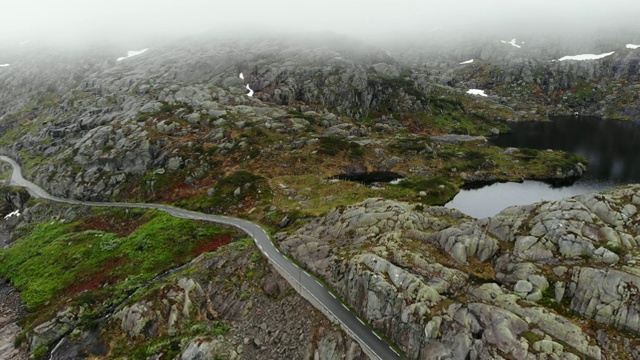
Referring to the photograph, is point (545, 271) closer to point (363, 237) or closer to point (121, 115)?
point (363, 237)

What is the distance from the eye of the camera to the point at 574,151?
13125 cm

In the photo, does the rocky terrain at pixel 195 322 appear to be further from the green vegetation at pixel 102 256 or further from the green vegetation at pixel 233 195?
the green vegetation at pixel 233 195

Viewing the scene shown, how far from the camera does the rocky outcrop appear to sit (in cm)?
3014

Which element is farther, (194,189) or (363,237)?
(194,189)

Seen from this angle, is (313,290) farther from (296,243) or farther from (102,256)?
(102,256)

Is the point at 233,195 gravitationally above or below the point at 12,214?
above

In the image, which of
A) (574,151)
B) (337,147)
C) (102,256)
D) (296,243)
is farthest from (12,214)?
(574,151)

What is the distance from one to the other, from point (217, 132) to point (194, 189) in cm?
3123

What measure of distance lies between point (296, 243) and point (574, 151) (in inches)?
4887

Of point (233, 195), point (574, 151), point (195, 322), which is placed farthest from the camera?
point (574, 151)

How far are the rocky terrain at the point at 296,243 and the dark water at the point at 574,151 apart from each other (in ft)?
22.4

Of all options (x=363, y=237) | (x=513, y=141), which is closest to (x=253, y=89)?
(x=513, y=141)

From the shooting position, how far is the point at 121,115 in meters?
134

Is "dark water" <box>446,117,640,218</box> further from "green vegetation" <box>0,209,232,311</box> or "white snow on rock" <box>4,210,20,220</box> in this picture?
"white snow on rock" <box>4,210,20,220</box>
